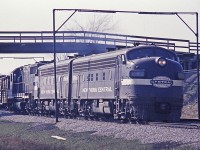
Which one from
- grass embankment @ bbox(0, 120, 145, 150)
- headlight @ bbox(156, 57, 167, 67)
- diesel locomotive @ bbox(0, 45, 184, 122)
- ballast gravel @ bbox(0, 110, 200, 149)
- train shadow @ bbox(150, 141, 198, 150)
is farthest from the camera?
headlight @ bbox(156, 57, 167, 67)

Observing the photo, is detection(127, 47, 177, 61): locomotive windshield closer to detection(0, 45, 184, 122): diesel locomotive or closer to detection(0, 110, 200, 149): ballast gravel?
detection(0, 45, 184, 122): diesel locomotive

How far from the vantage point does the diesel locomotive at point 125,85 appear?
23.6 meters

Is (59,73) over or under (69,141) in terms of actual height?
over

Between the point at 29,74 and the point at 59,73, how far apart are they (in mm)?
8810

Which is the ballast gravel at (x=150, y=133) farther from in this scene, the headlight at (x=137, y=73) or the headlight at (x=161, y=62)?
the headlight at (x=161, y=62)

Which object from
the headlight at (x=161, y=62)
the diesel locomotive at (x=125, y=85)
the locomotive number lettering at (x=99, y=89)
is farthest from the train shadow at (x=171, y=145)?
the locomotive number lettering at (x=99, y=89)

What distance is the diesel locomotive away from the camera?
23.6m

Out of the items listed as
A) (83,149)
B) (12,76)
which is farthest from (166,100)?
(12,76)

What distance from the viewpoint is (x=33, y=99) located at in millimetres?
41406

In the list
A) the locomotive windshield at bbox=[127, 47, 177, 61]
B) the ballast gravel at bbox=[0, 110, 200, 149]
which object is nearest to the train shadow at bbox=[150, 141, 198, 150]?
the ballast gravel at bbox=[0, 110, 200, 149]

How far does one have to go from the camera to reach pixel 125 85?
2459 centimetres

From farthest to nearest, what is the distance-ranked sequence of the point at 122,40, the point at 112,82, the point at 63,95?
the point at 122,40 → the point at 63,95 → the point at 112,82

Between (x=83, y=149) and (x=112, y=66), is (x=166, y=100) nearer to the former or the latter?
(x=112, y=66)

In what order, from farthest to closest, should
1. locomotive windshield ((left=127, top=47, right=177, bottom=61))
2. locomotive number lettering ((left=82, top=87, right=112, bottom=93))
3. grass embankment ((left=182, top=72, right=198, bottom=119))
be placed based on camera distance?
grass embankment ((left=182, top=72, right=198, bottom=119))
locomotive number lettering ((left=82, top=87, right=112, bottom=93))
locomotive windshield ((left=127, top=47, right=177, bottom=61))
